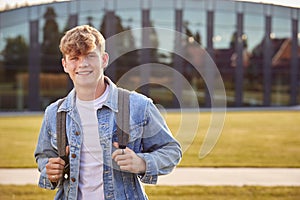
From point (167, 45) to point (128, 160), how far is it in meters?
33.3

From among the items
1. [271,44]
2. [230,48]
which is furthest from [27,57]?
[271,44]

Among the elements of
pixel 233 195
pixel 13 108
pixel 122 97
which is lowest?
pixel 13 108

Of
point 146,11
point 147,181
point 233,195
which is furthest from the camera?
point 146,11

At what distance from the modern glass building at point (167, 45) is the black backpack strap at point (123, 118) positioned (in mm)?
29521

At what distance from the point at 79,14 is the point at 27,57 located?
15.1ft

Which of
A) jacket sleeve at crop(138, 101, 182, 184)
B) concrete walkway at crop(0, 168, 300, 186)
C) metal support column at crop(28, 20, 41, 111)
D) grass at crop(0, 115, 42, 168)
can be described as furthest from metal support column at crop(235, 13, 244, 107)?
jacket sleeve at crop(138, 101, 182, 184)

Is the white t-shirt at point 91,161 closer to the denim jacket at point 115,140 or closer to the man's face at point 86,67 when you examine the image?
the denim jacket at point 115,140

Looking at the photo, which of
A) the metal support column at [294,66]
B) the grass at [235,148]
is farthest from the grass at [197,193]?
the metal support column at [294,66]

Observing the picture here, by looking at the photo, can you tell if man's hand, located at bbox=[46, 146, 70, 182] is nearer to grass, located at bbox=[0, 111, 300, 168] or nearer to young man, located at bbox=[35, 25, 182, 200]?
young man, located at bbox=[35, 25, 182, 200]

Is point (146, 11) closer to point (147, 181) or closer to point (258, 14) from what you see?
point (258, 14)

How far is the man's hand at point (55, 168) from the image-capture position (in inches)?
114

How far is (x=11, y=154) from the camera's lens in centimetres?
1322

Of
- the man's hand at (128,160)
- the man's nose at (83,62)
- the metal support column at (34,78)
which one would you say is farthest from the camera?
the metal support column at (34,78)

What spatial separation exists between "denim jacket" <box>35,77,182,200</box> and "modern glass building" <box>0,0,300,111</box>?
29.5 meters
